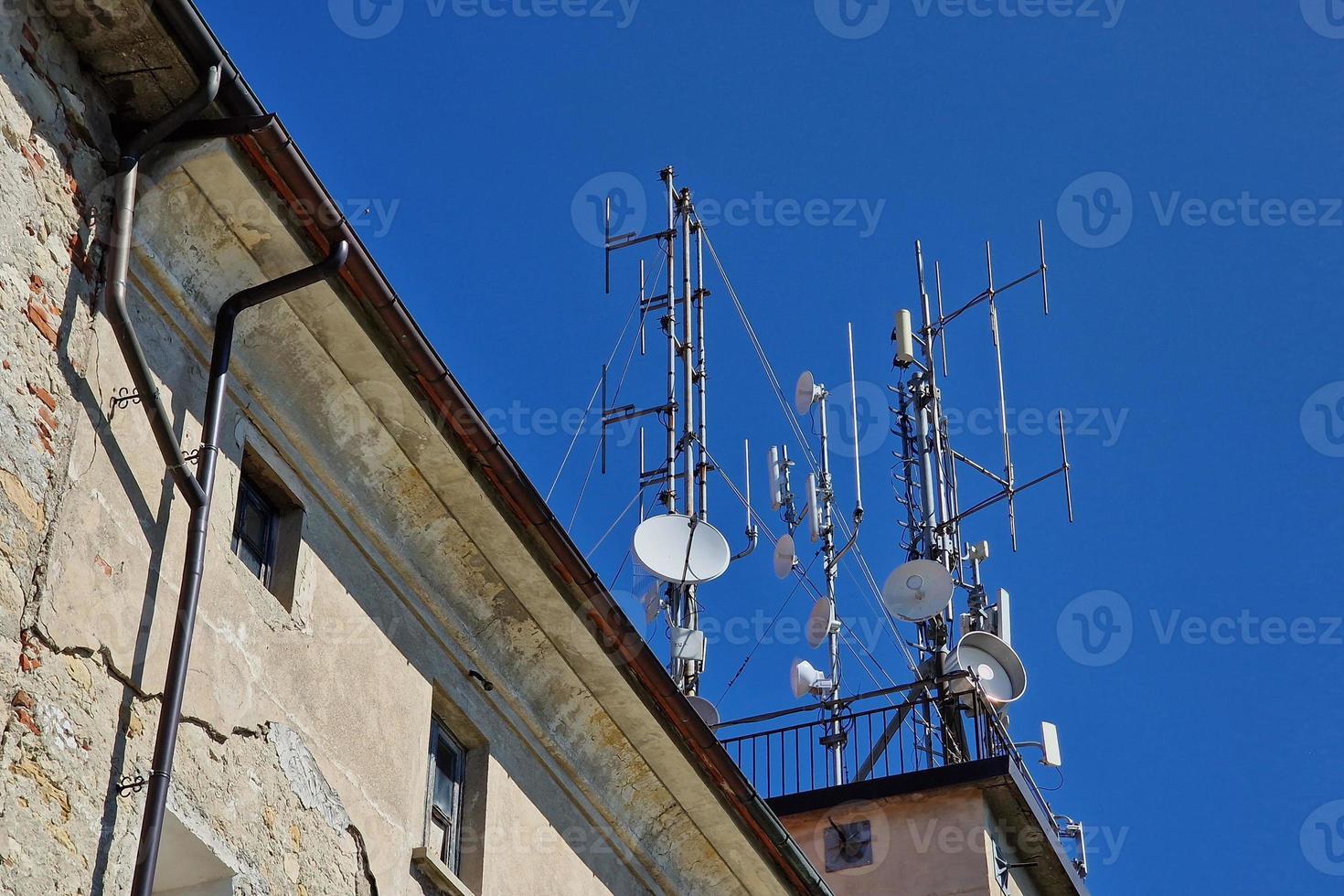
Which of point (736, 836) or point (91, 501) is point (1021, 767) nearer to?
point (736, 836)

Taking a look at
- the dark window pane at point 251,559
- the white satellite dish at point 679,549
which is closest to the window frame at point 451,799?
the dark window pane at point 251,559

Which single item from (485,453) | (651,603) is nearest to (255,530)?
(485,453)

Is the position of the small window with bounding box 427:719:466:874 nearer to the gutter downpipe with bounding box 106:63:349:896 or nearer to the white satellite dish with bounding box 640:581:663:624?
the gutter downpipe with bounding box 106:63:349:896

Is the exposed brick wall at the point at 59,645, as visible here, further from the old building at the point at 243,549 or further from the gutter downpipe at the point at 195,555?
the gutter downpipe at the point at 195,555

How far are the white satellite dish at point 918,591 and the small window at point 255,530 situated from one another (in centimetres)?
1117

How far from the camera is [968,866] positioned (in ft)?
60.9

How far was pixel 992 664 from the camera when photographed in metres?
20.3

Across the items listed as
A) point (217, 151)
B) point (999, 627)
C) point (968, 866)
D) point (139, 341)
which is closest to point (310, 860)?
point (139, 341)

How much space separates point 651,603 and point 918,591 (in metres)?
2.79

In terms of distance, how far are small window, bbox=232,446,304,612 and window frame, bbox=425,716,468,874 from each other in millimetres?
1513

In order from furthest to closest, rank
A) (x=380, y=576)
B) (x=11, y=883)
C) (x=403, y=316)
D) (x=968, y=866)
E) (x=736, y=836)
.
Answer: (x=968, y=866) → (x=736, y=836) → (x=380, y=576) → (x=403, y=316) → (x=11, y=883)

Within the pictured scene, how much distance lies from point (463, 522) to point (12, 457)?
338 cm

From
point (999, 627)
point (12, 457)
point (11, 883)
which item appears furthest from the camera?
point (999, 627)

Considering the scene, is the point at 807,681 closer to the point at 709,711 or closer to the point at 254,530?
the point at 709,711
